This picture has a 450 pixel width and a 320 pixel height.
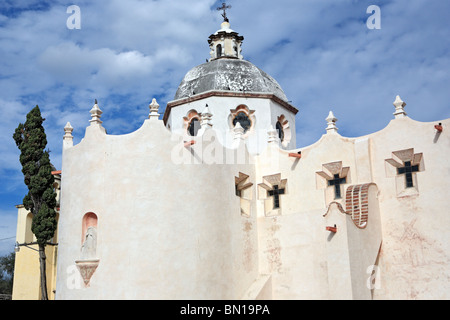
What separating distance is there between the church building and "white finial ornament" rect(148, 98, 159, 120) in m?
0.04

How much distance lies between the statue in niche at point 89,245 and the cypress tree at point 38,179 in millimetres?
5903

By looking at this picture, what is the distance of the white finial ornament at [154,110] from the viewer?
1723 centimetres

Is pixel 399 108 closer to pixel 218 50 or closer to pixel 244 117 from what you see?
pixel 244 117

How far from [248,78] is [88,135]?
28.2ft

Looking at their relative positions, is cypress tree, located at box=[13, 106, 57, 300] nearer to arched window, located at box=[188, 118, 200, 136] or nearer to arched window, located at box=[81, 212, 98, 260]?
arched window, located at box=[81, 212, 98, 260]

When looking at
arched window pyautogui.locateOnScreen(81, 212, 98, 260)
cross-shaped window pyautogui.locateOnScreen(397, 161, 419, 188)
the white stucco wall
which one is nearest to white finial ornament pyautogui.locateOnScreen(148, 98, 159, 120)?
the white stucco wall

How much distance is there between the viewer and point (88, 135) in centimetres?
1775

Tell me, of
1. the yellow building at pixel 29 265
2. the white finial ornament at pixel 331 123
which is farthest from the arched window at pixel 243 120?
the yellow building at pixel 29 265

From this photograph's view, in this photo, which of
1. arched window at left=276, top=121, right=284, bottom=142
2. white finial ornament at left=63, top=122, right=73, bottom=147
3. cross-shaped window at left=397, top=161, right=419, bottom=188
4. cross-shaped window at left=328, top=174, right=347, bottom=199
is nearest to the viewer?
cross-shaped window at left=397, top=161, right=419, bottom=188

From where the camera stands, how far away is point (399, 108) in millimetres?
16734

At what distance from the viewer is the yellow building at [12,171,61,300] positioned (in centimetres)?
2345

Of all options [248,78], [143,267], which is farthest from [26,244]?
[248,78]

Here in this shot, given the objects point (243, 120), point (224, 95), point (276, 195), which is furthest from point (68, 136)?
point (276, 195)

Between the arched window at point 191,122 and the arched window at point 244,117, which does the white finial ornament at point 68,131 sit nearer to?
the arched window at point 191,122
